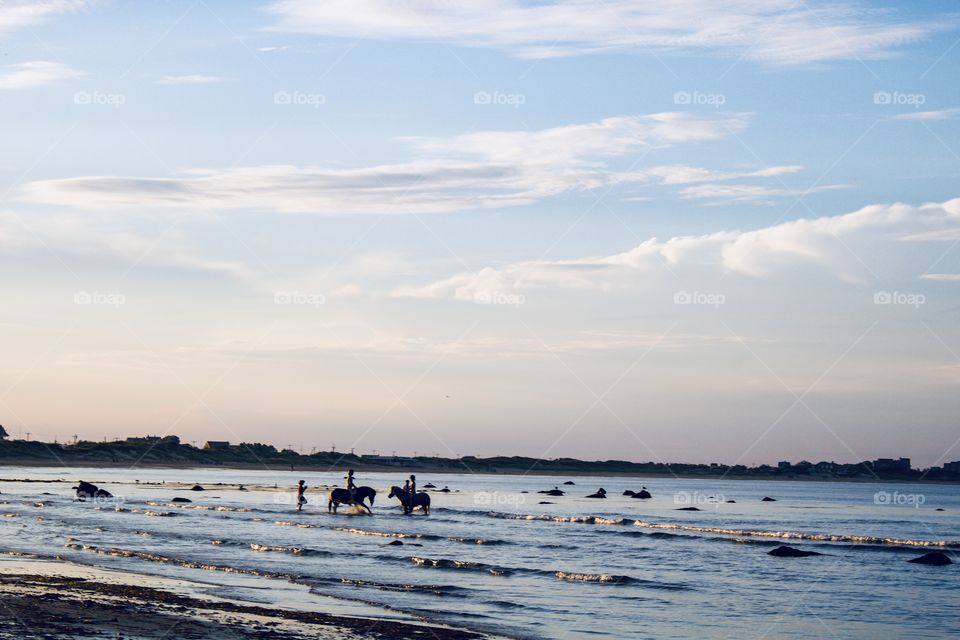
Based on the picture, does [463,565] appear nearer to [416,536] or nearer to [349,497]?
[416,536]

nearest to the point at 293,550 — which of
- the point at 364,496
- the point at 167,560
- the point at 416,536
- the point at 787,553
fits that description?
the point at 167,560

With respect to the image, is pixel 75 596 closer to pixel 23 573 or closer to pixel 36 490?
pixel 23 573

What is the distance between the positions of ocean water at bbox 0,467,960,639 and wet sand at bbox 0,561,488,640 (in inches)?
62.1

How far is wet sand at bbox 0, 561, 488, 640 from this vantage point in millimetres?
20031

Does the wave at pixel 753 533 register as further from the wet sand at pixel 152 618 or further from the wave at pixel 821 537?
the wet sand at pixel 152 618

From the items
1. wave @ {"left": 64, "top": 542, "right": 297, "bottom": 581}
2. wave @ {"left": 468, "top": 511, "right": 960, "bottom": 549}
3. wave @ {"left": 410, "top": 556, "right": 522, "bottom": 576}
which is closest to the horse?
wave @ {"left": 468, "top": 511, "right": 960, "bottom": 549}

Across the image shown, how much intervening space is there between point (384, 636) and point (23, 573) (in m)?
12.3

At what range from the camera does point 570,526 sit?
196ft

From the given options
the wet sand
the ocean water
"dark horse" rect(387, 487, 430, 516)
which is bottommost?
the ocean water

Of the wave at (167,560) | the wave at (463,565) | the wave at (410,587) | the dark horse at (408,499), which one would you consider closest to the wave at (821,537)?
the dark horse at (408,499)

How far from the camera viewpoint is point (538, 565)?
36531 mm

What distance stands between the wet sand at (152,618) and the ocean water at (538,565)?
1.58m

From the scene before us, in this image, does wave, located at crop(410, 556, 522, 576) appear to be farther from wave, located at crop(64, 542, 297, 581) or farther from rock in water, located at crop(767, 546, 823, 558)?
rock in water, located at crop(767, 546, 823, 558)

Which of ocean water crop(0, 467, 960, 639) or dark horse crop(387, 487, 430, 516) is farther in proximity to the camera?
dark horse crop(387, 487, 430, 516)
